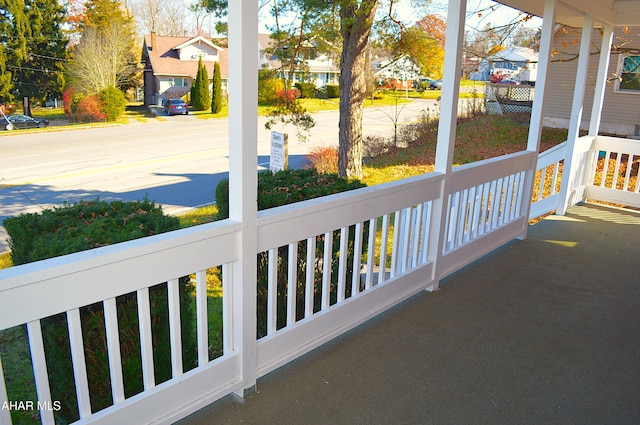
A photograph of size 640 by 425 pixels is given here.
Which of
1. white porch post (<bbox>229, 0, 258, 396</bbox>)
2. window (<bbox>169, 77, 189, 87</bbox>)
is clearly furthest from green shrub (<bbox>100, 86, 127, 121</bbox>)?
white porch post (<bbox>229, 0, 258, 396</bbox>)

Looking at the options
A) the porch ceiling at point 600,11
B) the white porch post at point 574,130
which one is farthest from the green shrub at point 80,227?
the white porch post at point 574,130

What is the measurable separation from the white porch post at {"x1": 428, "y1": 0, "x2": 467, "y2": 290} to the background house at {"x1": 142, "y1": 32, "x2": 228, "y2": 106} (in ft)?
49.8

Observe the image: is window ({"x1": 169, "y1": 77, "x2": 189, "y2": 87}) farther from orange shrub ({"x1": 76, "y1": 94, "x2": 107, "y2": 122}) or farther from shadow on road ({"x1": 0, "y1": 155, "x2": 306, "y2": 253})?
shadow on road ({"x1": 0, "y1": 155, "x2": 306, "y2": 253})

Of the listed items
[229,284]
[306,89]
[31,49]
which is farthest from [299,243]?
[31,49]

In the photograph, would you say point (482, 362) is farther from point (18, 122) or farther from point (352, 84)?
point (18, 122)

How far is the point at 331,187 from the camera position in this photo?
3.12m

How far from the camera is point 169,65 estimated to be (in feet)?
66.2

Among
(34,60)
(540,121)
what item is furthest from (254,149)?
(34,60)

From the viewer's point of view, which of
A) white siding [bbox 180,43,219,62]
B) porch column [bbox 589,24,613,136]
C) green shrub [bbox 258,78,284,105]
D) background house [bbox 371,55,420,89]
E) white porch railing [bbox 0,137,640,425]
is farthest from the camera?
white siding [bbox 180,43,219,62]

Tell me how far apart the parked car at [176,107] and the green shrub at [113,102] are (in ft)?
10.9

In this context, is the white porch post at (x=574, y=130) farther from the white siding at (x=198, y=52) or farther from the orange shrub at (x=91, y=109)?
the orange shrub at (x=91, y=109)

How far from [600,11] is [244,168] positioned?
4.81 metres

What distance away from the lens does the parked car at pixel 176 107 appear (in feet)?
68.1

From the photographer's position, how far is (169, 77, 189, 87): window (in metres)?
21.0
